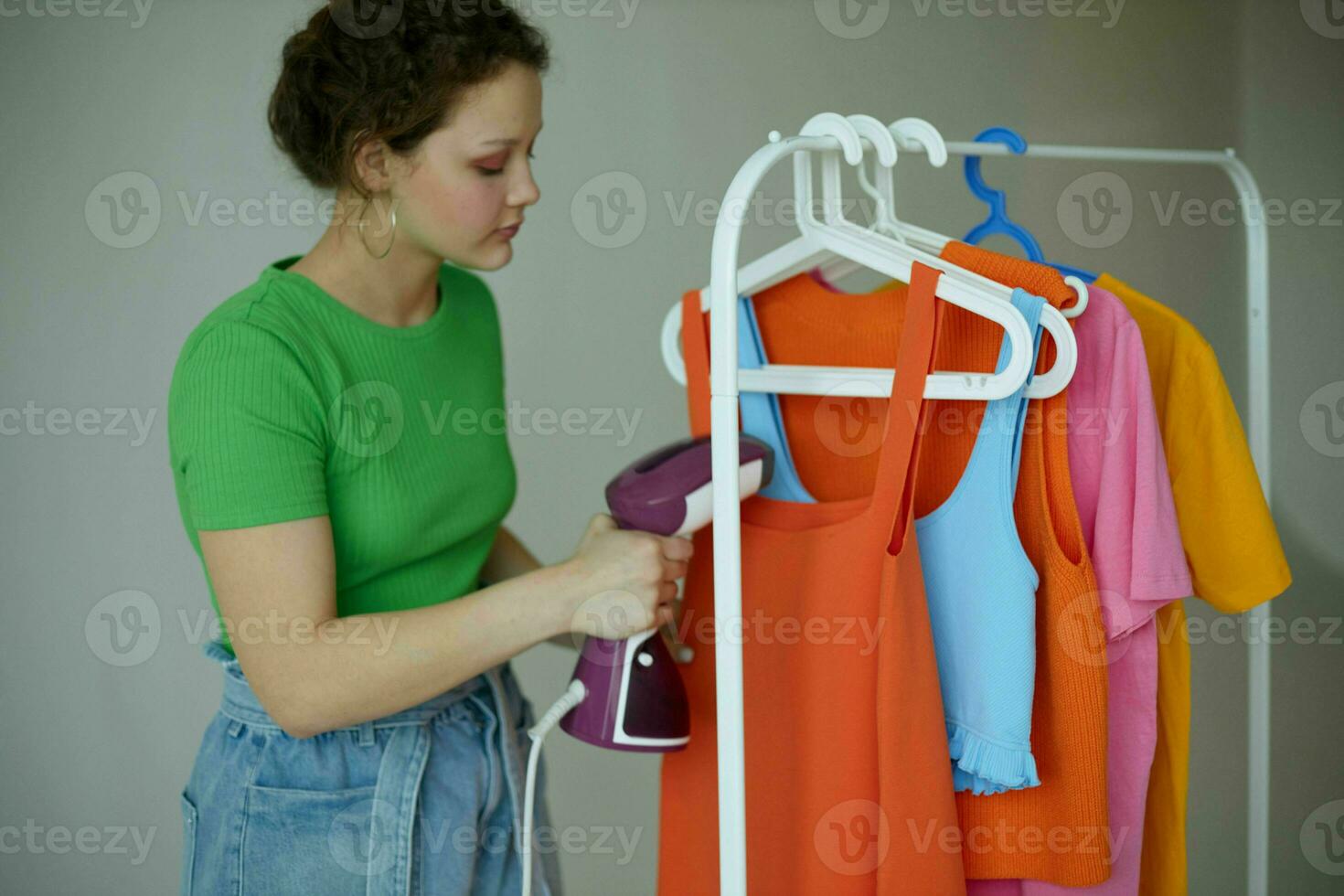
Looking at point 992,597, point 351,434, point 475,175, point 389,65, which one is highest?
point 389,65

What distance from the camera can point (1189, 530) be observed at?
1184 millimetres

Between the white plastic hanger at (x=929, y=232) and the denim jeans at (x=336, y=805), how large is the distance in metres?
0.69

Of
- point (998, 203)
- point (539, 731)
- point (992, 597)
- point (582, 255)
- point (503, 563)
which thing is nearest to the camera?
point (992, 597)

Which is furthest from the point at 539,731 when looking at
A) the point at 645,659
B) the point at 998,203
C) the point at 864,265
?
the point at 998,203

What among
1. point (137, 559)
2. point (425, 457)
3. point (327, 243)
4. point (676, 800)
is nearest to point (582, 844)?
point (137, 559)

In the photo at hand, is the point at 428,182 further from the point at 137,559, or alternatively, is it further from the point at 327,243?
the point at 137,559

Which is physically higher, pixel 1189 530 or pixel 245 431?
pixel 245 431

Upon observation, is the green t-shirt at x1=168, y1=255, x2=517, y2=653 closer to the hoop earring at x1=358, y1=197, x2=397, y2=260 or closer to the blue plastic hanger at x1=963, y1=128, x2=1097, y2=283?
the hoop earring at x1=358, y1=197, x2=397, y2=260

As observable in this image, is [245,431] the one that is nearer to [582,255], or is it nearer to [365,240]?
[365,240]

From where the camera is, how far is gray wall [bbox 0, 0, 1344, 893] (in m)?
2.02

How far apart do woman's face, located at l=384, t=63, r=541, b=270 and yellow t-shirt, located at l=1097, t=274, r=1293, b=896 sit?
2.04ft

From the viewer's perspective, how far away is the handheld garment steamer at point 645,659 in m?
1.11

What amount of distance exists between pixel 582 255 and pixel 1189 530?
140cm

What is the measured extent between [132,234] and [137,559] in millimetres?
590
